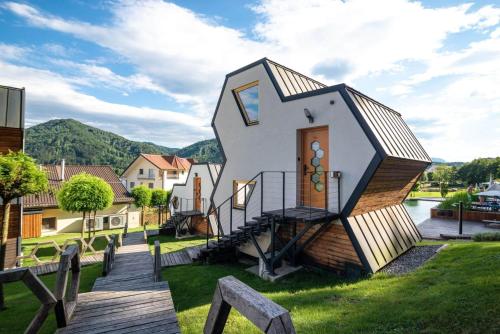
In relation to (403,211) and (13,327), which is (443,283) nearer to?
(403,211)

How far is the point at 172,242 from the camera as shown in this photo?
13.9 m

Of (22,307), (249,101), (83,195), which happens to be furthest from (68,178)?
(249,101)

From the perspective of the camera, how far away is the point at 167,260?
30.9ft

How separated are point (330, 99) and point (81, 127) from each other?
118696 mm

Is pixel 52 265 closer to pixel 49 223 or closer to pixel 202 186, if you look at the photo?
pixel 202 186

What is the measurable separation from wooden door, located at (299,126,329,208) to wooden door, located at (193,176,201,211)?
10082 millimetres

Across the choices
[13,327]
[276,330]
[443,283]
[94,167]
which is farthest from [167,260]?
[94,167]

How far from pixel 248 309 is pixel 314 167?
6.44m

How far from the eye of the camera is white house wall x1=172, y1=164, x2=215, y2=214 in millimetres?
15523

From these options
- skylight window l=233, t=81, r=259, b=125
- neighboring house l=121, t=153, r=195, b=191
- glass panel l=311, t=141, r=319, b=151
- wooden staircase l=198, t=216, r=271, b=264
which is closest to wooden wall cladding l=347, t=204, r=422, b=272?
glass panel l=311, t=141, r=319, b=151

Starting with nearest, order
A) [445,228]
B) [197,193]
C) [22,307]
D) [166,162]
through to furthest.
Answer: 1. [22,307]
2. [445,228]
3. [197,193]
4. [166,162]

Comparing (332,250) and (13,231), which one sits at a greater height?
(332,250)

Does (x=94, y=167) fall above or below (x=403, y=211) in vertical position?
above

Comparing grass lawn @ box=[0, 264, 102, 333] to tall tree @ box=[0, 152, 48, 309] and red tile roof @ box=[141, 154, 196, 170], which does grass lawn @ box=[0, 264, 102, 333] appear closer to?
tall tree @ box=[0, 152, 48, 309]
